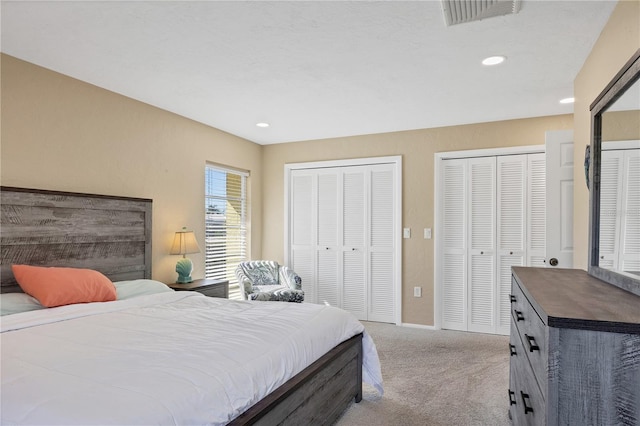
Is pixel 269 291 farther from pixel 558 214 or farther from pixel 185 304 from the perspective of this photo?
pixel 558 214

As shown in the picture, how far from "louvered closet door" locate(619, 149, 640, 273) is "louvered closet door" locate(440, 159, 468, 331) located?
116 inches

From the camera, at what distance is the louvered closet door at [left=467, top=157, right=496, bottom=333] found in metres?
4.56

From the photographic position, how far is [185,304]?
286 centimetres

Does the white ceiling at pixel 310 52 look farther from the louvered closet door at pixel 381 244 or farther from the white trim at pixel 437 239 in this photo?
the louvered closet door at pixel 381 244

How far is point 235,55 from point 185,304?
1.81 metres

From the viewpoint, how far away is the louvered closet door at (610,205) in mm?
1822

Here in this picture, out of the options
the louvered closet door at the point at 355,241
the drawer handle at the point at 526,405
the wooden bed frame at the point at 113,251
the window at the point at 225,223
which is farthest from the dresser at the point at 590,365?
the window at the point at 225,223

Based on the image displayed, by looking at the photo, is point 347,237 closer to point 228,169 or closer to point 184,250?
point 228,169

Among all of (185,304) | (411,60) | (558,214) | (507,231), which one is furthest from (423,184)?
(185,304)

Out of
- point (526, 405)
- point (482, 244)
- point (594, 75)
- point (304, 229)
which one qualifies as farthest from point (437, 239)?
point (526, 405)

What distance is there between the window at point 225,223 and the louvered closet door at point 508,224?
3.26 meters

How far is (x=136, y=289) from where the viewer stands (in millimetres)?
3156

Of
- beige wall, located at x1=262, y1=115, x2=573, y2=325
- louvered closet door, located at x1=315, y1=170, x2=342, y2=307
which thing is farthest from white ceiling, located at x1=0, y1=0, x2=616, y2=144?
louvered closet door, located at x1=315, y1=170, x2=342, y2=307

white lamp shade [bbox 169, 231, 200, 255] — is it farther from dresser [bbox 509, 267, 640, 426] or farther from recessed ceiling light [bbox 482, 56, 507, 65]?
dresser [bbox 509, 267, 640, 426]
